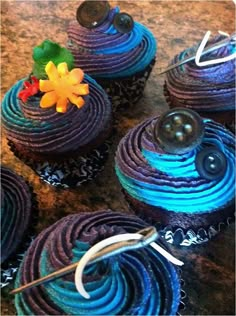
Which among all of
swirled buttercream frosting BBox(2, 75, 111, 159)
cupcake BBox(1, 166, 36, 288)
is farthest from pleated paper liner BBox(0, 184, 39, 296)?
swirled buttercream frosting BBox(2, 75, 111, 159)

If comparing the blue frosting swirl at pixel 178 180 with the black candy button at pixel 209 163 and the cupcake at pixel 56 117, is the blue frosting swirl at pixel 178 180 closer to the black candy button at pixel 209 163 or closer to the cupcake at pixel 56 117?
the black candy button at pixel 209 163

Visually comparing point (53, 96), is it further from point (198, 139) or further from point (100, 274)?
point (100, 274)

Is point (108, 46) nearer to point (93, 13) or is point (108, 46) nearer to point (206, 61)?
point (93, 13)

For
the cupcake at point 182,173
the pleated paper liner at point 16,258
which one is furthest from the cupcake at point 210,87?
the pleated paper liner at point 16,258

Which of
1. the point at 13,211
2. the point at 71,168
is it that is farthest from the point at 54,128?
the point at 13,211

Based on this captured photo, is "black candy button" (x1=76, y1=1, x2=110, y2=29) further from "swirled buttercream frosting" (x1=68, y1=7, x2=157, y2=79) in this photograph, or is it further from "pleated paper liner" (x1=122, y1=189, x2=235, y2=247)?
"pleated paper liner" (x1=122, y1=189, x2=235, y2=247)

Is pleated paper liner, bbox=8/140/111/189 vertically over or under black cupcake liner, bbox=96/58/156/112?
under
